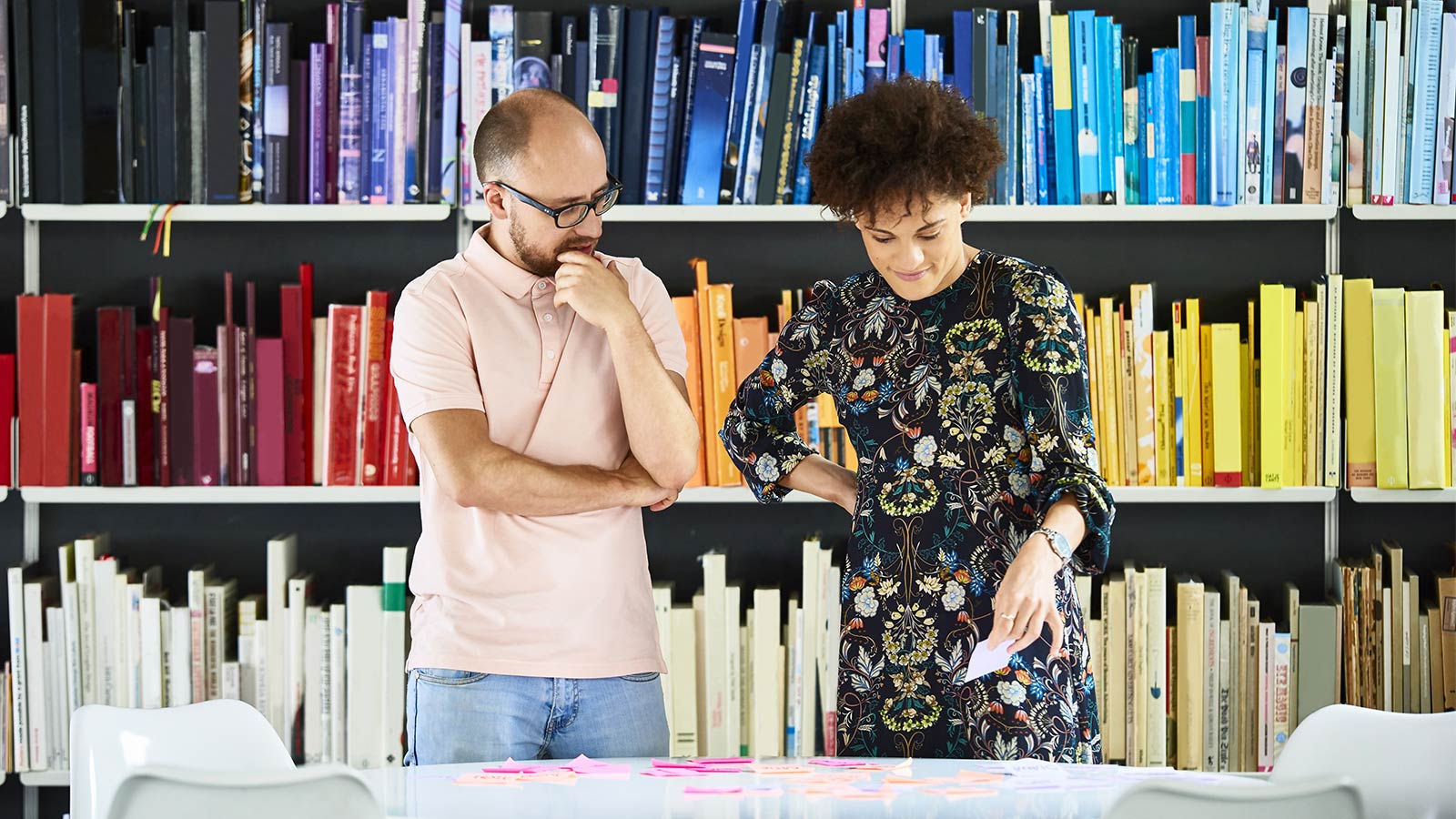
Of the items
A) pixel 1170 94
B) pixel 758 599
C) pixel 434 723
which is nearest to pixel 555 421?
pixel 434 723

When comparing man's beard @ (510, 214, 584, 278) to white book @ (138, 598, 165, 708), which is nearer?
man's beard @ (510, 214, 584, 278)

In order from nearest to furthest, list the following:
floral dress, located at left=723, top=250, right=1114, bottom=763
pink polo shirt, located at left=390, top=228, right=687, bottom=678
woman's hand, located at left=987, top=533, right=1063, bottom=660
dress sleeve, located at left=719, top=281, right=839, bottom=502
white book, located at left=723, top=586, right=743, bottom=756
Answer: woman's hand, located at left=987, top=533, right=1063, bottom=660 < floral dress, located at left=723, top=250, right=1114, bottom=763 < pink polo shirt, located at left=390, top=228, right=687, bottom=678 < dress sleeve, located at left=719, top=281, right=839, bottom=502 < white book, located at left=723, top=586, right=743, bottom=756

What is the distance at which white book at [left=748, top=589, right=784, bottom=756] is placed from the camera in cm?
Answer: 250

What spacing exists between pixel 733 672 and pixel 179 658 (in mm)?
1088

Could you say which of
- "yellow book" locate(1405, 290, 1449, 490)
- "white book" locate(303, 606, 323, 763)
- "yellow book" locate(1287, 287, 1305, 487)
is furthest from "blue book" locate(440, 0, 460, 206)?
"yellow book" locate(1405, 290, 1449, 490)

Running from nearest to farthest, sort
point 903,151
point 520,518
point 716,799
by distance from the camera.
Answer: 1. point 716,799
2. point 903,151
3. point 520,518

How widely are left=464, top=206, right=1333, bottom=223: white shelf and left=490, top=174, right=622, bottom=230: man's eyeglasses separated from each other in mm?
596

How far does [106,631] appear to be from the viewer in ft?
8.30

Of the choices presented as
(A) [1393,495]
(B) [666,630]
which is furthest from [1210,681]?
(B) [666,630]

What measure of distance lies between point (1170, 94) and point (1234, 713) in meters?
1.20

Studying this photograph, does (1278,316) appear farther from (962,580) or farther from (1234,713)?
(962,580)

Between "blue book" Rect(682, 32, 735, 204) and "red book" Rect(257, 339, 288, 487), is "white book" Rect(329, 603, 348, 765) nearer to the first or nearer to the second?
"red book" Rect(257, 339, 288, 487)

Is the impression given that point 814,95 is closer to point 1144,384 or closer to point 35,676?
point 1144,384

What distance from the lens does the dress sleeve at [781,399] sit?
1.84 metres
